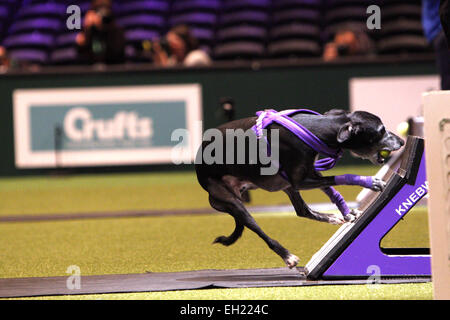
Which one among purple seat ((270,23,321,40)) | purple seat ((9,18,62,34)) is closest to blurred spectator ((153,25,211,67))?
purple seat ((270,23,321,40))

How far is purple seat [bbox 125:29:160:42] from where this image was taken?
13.0 meters

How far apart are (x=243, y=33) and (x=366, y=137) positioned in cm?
963

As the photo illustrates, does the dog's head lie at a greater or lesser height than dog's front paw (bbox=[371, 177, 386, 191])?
greater

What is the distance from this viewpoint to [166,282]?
3.53 metres

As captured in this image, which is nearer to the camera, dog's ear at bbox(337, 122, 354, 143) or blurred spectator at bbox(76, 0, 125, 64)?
dog's ear at bbox(337, 122, 354, 143)

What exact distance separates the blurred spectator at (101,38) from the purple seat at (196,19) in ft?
8.48

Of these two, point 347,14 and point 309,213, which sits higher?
point 347,14

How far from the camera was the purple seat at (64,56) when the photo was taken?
12.1 meters

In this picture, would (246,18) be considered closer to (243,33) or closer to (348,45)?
(243,33)

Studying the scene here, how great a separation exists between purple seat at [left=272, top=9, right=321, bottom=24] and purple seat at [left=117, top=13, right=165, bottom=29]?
2.06m

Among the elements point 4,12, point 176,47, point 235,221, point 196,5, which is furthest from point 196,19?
point 235,221

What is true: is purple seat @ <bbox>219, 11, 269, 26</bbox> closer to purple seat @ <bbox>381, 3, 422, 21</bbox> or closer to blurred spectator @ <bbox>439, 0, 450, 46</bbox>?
purple seat @ <bbox>381, 3, 422, 21</bbox>

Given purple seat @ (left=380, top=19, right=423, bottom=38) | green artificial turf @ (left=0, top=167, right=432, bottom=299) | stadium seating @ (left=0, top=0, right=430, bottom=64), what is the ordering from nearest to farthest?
1. green artificial turf @ (left=0, top=167, right=432, bottom=299)
2. stadium seating @ (left=0, top=0, right=430, bottom=64)
3. purple seat @ (left=380, top=19, right=423, bottom=38)
